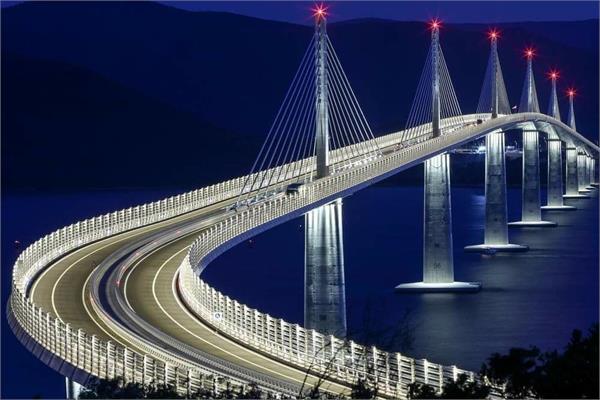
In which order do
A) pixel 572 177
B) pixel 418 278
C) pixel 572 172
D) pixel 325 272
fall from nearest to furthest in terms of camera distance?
pixel 325 272 → pixel 418 278 → pixel 572 172 → pixel 572 177

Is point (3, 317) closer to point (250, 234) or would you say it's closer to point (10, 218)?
point (250, 234)

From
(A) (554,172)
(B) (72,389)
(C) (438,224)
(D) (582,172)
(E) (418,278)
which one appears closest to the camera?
(B) (72,389)

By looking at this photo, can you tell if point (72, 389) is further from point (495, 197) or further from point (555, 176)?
point (555, 176)

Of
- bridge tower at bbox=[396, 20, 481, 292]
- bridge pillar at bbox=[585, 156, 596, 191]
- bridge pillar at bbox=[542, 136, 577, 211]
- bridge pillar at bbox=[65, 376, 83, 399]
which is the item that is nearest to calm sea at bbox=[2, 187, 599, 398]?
bridge tower at bbox=[396, 20, 481, 292]

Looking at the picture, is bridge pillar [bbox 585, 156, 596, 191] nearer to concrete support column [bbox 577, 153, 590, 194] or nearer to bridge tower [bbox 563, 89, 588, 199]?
concrete support column [bbox 577, 153, 590, 194]

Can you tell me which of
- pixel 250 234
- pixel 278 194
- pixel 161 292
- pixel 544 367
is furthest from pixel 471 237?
pixel 544 367

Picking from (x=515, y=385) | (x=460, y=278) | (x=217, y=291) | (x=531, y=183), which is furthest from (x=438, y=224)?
(x=515, y=385)
